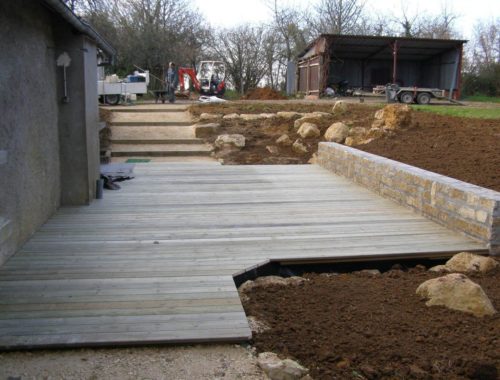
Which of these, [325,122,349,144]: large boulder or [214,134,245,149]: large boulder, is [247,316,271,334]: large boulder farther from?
[214,134,245,149]: large boulder

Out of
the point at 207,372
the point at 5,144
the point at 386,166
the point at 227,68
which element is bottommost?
the point at 207,372

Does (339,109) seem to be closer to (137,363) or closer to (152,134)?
(152,134)

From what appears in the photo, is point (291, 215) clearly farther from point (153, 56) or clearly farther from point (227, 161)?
point (153, 56)

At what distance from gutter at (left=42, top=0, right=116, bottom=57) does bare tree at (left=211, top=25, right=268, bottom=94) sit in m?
26.5

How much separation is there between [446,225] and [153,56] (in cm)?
2718

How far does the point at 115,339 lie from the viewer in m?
2.84

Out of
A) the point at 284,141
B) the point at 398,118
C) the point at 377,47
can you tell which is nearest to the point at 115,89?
the point at 284,141

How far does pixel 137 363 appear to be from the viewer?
2682 millimetres

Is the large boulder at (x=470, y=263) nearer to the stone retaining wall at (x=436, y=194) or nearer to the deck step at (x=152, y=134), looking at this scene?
the stone retaining wall at (x=436, y=194)

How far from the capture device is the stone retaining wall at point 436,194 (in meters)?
Result: 4.64

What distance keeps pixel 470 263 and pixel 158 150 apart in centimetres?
872

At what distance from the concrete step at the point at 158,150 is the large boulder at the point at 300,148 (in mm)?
1878

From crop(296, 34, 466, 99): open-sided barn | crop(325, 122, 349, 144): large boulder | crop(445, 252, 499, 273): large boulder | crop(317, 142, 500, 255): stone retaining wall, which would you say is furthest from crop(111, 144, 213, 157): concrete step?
crop(296, 34, 466, 99): open-sided barn

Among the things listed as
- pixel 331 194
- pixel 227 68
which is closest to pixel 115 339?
pixel 331 194
